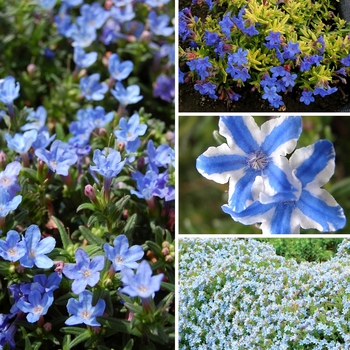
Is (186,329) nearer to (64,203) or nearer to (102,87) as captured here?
(64,203)

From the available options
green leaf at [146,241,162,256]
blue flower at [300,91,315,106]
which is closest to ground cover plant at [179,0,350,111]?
blue flower at [300,91,315,106]

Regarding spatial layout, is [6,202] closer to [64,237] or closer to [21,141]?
[64,237]

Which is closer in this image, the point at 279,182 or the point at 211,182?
the point at 279,182

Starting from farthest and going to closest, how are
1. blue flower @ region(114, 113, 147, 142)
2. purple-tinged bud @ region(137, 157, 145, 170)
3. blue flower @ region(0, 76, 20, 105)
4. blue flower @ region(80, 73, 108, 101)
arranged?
1. blue flower @ region(80, 73, 108, 101)
2. blue flower @ region(0, 76, 20, 105)
3. purple-tinged bud @ region(137, 157, 145, 170)
4. blue flower @ region(114, 113, 147, 142)

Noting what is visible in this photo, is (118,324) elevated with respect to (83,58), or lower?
lower

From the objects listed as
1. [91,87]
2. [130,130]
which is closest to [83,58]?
[91,87]

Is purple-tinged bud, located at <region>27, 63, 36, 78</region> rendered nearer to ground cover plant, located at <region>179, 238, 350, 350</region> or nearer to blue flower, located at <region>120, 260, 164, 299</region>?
ground cover plant, located at <region>179, 238, 350, 350</region>
